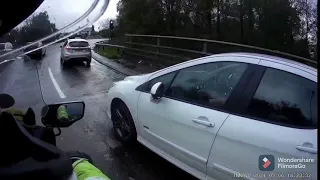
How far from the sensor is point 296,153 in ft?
7.91

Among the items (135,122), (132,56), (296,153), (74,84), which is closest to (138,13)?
(132,56)

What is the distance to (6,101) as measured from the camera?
6.75ft

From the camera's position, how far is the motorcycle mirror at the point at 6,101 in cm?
204

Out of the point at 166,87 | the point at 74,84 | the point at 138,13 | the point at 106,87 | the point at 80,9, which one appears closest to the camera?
the point at 80,9

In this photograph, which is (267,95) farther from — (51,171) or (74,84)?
(74,84)

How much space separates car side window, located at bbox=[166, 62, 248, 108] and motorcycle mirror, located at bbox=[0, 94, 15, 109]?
6.13 ft

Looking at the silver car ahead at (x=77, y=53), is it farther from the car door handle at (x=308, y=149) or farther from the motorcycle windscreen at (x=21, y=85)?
the car door handle at (x=308, y=149)

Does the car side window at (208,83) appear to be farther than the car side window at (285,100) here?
Yes

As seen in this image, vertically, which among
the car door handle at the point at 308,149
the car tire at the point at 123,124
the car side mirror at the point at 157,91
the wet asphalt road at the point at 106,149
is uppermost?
the car side mirror at the point at 157,91

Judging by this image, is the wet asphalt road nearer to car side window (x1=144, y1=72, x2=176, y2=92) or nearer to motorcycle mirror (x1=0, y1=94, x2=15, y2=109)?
motorcycle mirror (x1=0, y1=94, x2=15, y2=109)

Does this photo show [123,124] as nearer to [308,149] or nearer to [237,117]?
[237,117]

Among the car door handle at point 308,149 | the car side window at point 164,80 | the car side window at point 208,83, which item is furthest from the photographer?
the car side window at point 164,80

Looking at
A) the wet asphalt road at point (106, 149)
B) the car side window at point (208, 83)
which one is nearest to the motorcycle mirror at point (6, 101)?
the wet asphalt road at point (106, 149)

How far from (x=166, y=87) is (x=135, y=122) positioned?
75 centimetres
